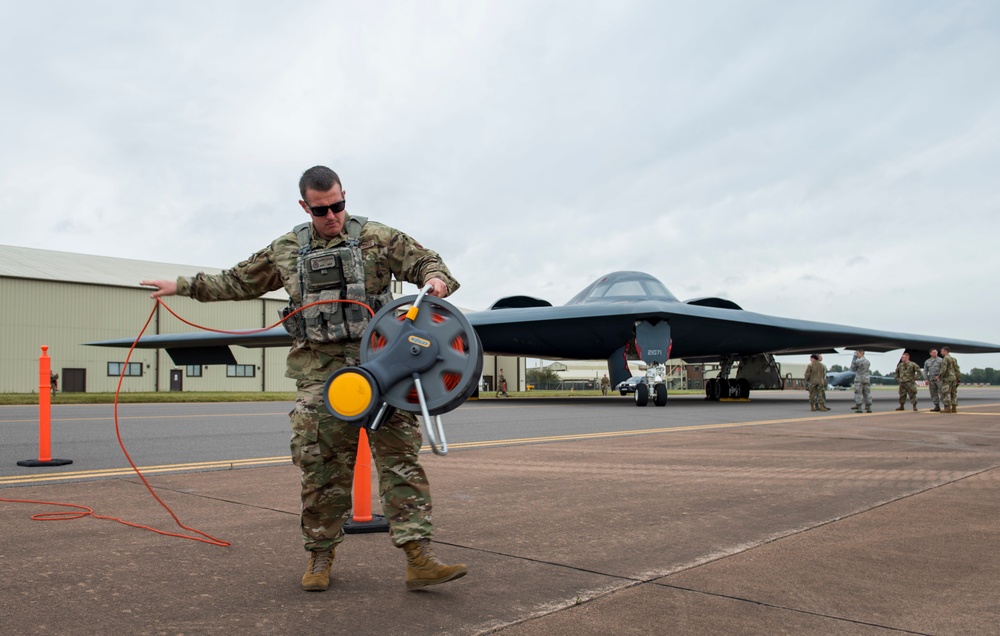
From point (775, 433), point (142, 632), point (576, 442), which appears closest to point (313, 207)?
point (142, 632)

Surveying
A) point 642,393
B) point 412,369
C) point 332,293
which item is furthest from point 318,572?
point 642,393

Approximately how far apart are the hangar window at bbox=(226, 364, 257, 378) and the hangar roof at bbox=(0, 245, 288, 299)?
16.4ft

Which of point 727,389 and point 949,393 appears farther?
point 727,389

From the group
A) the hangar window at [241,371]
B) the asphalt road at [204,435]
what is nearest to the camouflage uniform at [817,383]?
the asphalt road at [204,435]

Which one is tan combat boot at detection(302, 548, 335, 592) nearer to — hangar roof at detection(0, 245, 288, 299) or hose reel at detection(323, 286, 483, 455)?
hose reel at detection(323, 286, 483, 455)

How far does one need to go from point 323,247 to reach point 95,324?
42180mm

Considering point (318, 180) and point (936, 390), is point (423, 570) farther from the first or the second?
point (936, 390)

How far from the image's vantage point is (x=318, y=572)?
3301 millimetres

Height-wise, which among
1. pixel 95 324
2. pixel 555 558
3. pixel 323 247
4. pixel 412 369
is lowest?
pixel 555 558

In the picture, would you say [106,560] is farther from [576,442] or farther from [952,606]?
[576,442]

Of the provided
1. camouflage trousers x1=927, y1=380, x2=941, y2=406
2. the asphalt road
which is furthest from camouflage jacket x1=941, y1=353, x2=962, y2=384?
the asphalt road

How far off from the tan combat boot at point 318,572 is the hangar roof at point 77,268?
134ft

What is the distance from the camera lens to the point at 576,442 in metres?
9.98

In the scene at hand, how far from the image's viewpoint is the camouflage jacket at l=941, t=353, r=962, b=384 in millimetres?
18703
